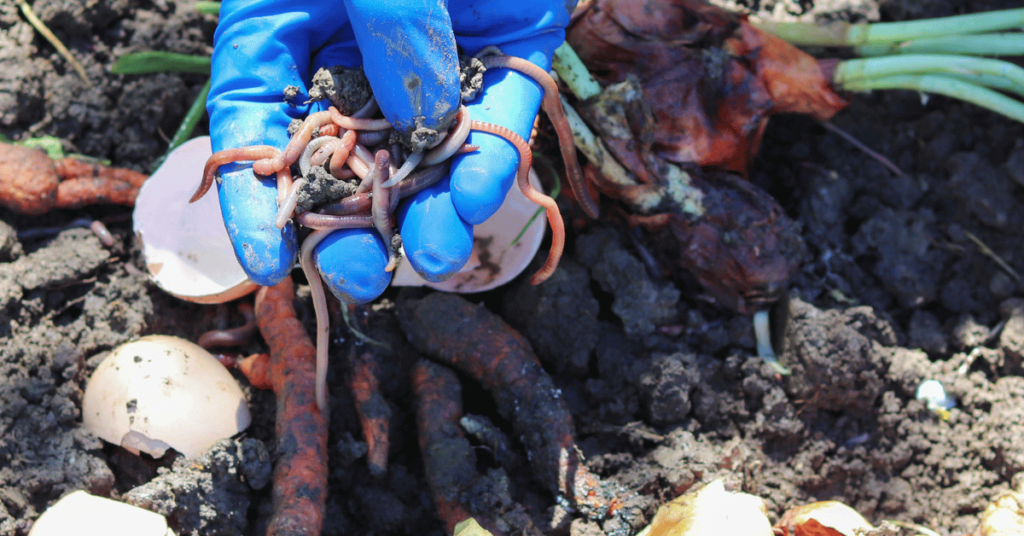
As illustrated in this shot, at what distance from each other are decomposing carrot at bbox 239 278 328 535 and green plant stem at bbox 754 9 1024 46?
263 cm

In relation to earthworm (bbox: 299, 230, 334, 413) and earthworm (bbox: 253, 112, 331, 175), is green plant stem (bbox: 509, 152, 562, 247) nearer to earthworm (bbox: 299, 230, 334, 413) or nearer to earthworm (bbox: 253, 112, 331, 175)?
earthworm (bbox: 299, 230, 334, 413)

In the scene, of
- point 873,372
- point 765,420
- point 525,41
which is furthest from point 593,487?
point 525,41

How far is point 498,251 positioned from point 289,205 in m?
1.18

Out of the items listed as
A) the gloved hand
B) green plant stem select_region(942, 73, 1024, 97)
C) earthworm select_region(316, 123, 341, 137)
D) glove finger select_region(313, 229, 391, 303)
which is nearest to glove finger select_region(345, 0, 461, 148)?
the gloved hand

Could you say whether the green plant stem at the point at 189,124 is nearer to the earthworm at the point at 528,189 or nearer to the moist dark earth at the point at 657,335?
the moist dark earth at the point at 657,335

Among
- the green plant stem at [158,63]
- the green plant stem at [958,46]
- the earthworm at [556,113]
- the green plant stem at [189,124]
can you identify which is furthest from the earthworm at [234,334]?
the green plant stem at [958,46]

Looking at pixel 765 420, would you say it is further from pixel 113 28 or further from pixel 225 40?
pixel 113 28

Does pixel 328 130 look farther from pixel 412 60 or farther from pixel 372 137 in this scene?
pixel 412 60

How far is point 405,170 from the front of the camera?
2.22 m

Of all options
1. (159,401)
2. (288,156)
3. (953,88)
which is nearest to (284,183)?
(288,156)

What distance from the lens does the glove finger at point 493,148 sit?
7.46 ft

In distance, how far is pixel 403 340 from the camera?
3.08 metres

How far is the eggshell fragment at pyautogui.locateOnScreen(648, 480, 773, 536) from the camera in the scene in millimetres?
2260

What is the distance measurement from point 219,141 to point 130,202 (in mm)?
990
